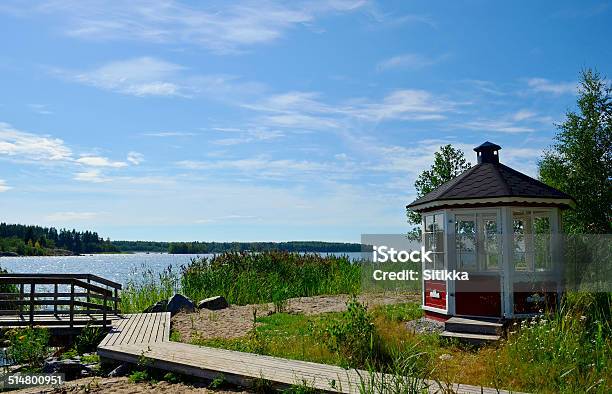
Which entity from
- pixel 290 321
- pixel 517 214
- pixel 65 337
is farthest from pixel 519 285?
pixel 65 337

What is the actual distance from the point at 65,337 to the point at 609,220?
1594 cm

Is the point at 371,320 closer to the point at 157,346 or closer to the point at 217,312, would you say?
the point at 157,346

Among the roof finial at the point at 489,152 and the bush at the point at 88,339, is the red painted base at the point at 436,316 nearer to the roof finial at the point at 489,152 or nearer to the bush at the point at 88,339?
the roof finial at the point at 489,152

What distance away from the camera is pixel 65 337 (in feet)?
37.3

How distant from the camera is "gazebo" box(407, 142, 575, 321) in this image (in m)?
11.3

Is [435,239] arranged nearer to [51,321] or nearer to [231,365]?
[231,365]

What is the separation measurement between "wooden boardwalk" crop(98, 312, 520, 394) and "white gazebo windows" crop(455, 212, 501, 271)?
19.9ft

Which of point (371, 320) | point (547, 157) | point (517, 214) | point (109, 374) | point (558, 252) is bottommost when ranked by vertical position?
point (109, 374)

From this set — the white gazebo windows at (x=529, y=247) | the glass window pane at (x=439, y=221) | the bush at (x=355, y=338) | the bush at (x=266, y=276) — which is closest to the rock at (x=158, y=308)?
the bush at (x=266, y=276)

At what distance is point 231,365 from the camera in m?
7.79

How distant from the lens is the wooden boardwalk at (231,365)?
21.8 feet

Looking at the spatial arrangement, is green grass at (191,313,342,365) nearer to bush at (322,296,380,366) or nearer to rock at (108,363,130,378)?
bush at (322,296,380,366)

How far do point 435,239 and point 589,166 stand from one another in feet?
27.8

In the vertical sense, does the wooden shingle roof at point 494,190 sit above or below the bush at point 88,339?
above
